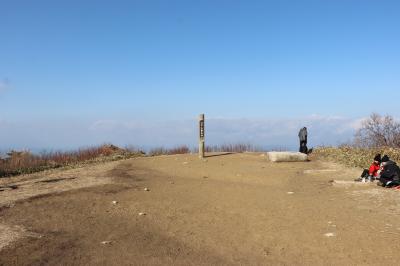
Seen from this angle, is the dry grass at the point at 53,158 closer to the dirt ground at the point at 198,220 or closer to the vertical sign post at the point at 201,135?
the vertical sign post at the point at 201,135

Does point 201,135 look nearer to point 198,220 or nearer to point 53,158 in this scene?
point 53,158

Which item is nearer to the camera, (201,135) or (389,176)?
(389,176)

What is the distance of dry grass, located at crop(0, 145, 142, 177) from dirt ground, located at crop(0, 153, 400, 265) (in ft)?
18.5

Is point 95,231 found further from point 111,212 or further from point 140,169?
point 140,169

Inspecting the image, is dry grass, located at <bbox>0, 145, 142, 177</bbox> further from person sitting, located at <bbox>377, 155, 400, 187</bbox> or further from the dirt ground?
person sitting, located at <bbox>377, 155, 400, 187</bbox>

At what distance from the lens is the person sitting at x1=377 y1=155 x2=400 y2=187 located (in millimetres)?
11883

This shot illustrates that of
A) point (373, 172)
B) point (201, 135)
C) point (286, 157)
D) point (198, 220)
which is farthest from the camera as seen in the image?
point (201, 135)

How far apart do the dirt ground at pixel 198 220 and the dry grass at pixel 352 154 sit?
11.4 feet

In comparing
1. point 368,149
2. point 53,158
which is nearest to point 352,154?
point 368,149

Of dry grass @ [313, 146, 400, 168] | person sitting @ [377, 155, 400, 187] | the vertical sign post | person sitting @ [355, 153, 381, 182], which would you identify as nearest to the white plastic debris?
dry grass @ [313, 146, 400, 168]

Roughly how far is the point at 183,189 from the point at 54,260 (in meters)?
5.76

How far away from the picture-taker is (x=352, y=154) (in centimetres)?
1977

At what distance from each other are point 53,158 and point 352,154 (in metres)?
14.9

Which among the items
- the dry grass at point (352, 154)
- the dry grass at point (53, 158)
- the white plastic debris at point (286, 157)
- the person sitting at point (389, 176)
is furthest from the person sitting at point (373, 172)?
the dry grass at point (53, 158)
